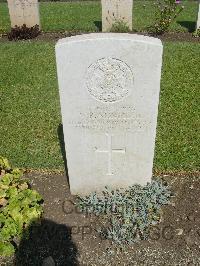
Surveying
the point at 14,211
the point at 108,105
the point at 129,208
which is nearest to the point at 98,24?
the point at 108,105

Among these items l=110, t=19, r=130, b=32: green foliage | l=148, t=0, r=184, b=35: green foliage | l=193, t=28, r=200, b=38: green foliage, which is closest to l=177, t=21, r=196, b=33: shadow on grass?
l=193, t=28, r=200, b=38: green foliage

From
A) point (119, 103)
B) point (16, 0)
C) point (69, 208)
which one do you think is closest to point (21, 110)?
point (69, 208)

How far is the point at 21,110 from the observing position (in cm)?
749

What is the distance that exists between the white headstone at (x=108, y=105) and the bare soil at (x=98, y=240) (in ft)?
1.43

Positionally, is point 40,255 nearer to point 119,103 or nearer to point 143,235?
point 143,235

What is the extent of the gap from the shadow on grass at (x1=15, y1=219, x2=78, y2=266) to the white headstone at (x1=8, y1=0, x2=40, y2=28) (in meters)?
8.62

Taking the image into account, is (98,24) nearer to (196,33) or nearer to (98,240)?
(196,33)

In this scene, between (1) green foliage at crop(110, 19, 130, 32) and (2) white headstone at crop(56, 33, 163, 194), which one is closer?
(2) white headstone at crop(56, 33, 163, 194)

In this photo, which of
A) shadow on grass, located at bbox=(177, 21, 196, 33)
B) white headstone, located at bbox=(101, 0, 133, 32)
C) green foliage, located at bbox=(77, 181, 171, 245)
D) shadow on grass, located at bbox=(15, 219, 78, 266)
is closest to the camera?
shadow on grass, located at bbox=(15, 219, 78, 266)

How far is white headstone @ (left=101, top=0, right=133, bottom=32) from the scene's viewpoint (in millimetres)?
11203

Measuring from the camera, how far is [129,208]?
467cm

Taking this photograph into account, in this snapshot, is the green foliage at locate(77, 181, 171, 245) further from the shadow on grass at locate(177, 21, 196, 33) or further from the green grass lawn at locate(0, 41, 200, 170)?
the shadow on grass at locate(177, 21, 196, 33)

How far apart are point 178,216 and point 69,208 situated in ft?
4.61

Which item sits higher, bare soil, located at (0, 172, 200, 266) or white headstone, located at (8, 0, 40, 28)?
white headstone, located at (8, 0, 40, 28)
